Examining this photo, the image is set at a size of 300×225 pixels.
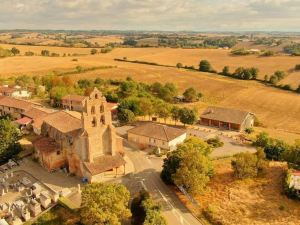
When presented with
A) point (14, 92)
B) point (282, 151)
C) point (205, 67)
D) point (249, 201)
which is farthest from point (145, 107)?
point (205, 67)

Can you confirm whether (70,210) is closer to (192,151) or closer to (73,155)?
(73,155)

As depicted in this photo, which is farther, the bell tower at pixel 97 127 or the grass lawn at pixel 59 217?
the bell tower at pixel 97 127

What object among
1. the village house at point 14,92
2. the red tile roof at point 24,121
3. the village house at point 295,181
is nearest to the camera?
the village house at point 295,181

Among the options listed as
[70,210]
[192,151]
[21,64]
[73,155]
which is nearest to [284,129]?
[192,151]

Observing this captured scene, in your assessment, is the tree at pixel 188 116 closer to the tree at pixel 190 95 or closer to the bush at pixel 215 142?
the bush at pixel 215 142

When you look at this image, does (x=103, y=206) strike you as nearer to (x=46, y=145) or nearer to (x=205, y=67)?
(x=46, y=145)

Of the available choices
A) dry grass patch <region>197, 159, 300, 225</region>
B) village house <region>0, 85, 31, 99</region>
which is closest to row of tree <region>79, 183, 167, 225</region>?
dry grass patch <region>197, 159, 300, 225</region>

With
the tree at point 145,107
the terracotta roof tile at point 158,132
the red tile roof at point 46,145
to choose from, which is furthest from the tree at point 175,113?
the red tile roof at point 46,145
